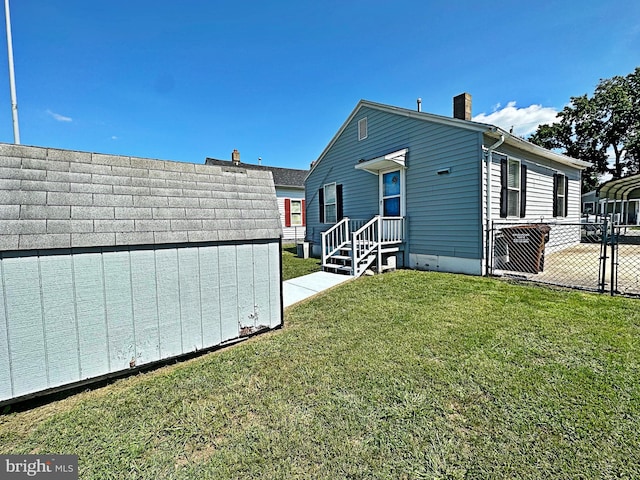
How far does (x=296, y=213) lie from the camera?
66.0ft

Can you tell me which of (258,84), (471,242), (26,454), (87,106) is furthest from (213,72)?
(26,454)

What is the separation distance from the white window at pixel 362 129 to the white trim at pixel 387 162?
1.57 meters

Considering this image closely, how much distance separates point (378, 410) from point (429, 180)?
6788mm

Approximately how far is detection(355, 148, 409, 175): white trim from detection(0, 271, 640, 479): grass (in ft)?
18.1

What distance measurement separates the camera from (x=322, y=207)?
1224 centimetres

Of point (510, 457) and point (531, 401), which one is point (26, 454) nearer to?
point (510, 457)

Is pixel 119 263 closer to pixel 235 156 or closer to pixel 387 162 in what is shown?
pixel 387 162

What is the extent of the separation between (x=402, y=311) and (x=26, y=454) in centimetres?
429

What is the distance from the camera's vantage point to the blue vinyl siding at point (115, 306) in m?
2.34

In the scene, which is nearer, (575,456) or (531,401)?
(575,456)

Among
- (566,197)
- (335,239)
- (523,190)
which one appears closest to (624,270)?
(523,190)

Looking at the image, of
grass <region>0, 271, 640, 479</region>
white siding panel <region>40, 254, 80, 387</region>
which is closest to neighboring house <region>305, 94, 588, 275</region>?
grass <region>0, 271, 640, 479</region>

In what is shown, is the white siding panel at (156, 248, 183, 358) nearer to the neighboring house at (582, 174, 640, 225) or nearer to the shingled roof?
the neighboring house at (582, 174, 640, 225)

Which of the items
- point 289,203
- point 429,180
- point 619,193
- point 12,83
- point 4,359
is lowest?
point 4,359
